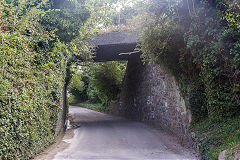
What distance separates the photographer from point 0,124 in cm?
462

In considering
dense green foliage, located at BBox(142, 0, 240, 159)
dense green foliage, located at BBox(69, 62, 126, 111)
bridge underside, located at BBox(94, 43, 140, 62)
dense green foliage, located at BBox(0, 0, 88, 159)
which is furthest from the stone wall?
dense green foliage, located at BBox(0, 0, 88, 159)

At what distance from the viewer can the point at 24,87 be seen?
620 cm

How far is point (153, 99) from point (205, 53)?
721 centimetres

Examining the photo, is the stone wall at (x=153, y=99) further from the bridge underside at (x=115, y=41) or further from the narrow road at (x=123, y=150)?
the bridge underside at (x=115, y=41)

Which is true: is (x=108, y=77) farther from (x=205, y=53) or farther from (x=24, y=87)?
(x=24, y=87)

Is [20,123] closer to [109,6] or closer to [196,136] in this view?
[196,136]

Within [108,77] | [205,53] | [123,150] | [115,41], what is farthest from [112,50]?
[205,53]

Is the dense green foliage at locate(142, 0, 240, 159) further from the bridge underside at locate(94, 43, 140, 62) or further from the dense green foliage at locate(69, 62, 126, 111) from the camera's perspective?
the dense green foliage at locate(69, 62, 126, 111)

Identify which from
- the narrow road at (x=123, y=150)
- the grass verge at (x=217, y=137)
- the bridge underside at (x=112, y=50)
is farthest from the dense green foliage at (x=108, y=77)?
the grass verge at (x=217, y=137)

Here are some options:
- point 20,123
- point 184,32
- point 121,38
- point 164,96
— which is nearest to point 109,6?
point 121,38

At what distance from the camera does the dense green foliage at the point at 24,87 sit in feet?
16.7

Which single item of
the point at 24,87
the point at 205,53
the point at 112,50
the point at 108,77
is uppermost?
the point at 112,50

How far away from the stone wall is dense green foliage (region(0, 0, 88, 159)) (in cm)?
517

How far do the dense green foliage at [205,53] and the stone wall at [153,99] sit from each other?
3.21 ft
